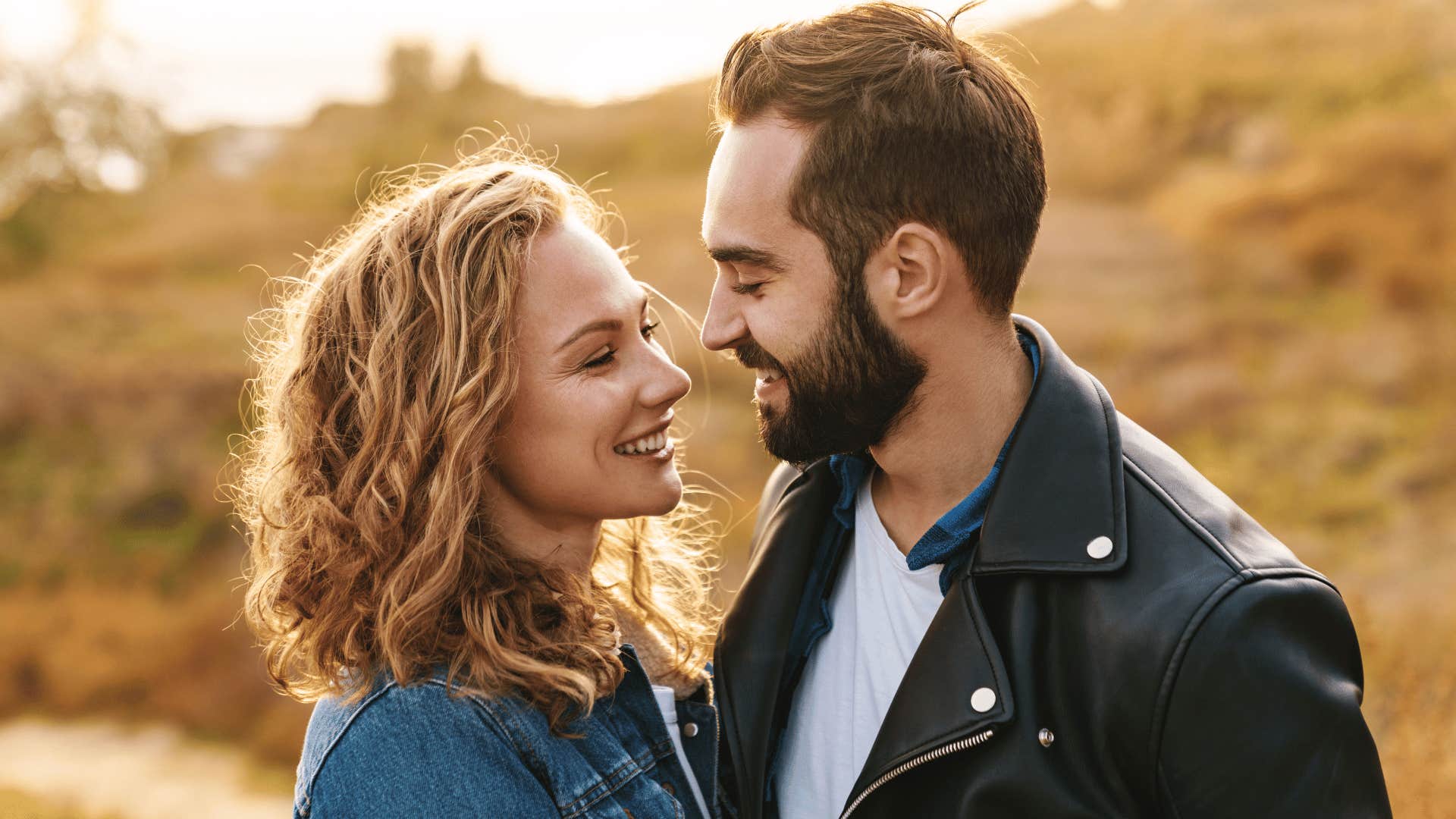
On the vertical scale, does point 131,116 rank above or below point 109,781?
above

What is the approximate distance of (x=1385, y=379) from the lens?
10.8 meters

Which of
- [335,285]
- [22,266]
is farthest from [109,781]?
[22,266]

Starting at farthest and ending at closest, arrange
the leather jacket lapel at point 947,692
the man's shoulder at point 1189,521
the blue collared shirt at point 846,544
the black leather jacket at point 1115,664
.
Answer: the blue collared shirt at point 846,544, the leather jacket lapel at point 947,692, the man's shoulder at point 1189,521, the black leather jacket at point 1115,664

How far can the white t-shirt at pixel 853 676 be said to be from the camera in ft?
7.93

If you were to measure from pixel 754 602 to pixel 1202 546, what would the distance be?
1056mm

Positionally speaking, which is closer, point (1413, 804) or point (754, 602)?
point (754, 602)

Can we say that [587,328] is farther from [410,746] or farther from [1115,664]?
[1115,664]

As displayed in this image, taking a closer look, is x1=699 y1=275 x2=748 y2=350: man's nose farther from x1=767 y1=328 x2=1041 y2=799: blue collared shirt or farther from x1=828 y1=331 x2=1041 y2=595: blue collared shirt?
x1=828 y1=331 x2=1041 y2=595: blue collared shirt

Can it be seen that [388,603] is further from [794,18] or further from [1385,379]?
[1385,379]

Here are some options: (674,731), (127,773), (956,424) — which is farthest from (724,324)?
(127,773)

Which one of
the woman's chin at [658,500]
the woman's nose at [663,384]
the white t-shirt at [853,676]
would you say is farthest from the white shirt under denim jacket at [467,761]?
the woman's nose at [663,384]

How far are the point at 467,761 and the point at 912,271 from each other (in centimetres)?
136

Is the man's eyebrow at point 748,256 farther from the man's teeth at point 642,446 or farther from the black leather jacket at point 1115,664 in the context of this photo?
the black leather jacket at point 1115,664

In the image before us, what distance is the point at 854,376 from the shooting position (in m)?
2.51
